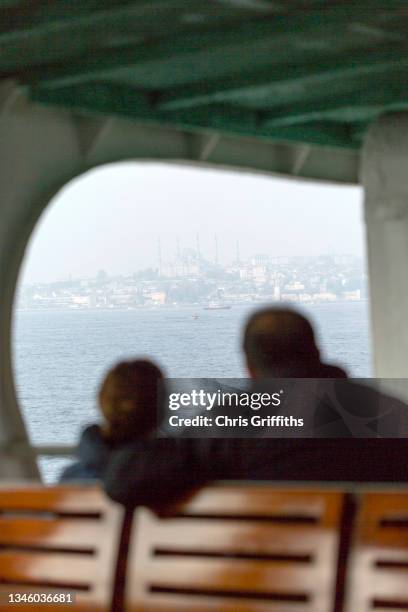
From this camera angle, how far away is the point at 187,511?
8.42ft

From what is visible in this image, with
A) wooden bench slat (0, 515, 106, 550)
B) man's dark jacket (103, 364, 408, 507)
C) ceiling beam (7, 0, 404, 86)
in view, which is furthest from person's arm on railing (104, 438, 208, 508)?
ceiling beam (7, 0, 404, 86)

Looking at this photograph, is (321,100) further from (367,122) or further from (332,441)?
(332,441)

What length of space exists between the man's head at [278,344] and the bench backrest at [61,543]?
0.48 metres

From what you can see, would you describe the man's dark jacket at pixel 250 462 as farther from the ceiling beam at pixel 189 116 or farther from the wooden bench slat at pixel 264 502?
the ceiling beam at pixel 189 116

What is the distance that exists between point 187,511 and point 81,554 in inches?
12.2

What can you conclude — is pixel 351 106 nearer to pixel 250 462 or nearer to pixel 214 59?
pixel 214 59

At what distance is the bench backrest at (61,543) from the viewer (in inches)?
105

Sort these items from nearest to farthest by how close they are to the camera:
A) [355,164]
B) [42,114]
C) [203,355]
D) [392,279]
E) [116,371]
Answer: [116,371] → [203,355] → [42,114] → [392,279] → [355,164]

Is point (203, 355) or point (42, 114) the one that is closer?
point (203, 355)

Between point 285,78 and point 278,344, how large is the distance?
198 inches

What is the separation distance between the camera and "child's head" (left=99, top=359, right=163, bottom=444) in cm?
262

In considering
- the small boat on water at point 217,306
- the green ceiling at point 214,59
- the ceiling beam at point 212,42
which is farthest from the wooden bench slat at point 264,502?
the ceiling beam at point 212,42

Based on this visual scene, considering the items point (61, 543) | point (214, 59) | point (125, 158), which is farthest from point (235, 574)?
point (125, 158)

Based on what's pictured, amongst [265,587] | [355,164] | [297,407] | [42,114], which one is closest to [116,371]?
[297,407]
